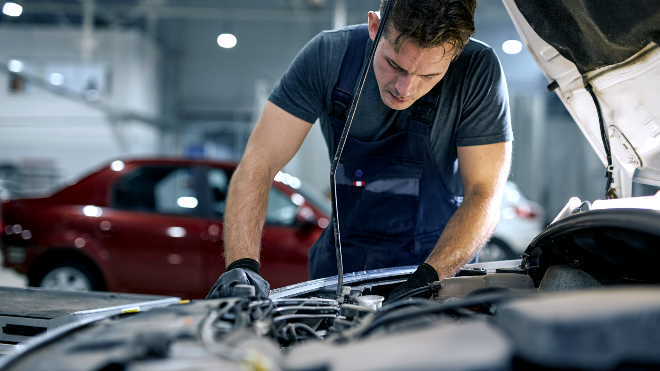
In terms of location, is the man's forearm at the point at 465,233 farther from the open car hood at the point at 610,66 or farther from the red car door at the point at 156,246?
the red car door at the point at 156,246

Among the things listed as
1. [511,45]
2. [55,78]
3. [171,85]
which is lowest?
[511,45]

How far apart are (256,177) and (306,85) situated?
0.34m

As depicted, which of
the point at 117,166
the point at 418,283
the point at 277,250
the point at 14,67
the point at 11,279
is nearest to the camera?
the point at 418,283

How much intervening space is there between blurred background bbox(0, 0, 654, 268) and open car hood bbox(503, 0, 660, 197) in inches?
245

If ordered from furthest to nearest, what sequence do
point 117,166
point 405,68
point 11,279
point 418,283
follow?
1. point 11,279
2. point 117,166
3. point 405,68
4. point 418,283

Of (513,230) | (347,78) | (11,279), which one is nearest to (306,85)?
(347,78)

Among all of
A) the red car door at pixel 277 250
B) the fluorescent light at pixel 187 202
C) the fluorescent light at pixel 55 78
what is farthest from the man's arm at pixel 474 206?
the fluorescent light at pixel 55 78

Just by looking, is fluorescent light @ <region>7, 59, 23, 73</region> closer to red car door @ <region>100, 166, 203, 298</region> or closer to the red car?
the red car

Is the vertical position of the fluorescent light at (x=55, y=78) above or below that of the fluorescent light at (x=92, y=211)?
above

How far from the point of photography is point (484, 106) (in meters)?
1.43

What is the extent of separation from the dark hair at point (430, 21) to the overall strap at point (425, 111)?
22cm

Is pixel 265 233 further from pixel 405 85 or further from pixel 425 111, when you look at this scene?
pixel 405 85

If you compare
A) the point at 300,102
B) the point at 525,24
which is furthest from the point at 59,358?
the point at 525,24

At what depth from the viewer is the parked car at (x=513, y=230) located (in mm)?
5219
